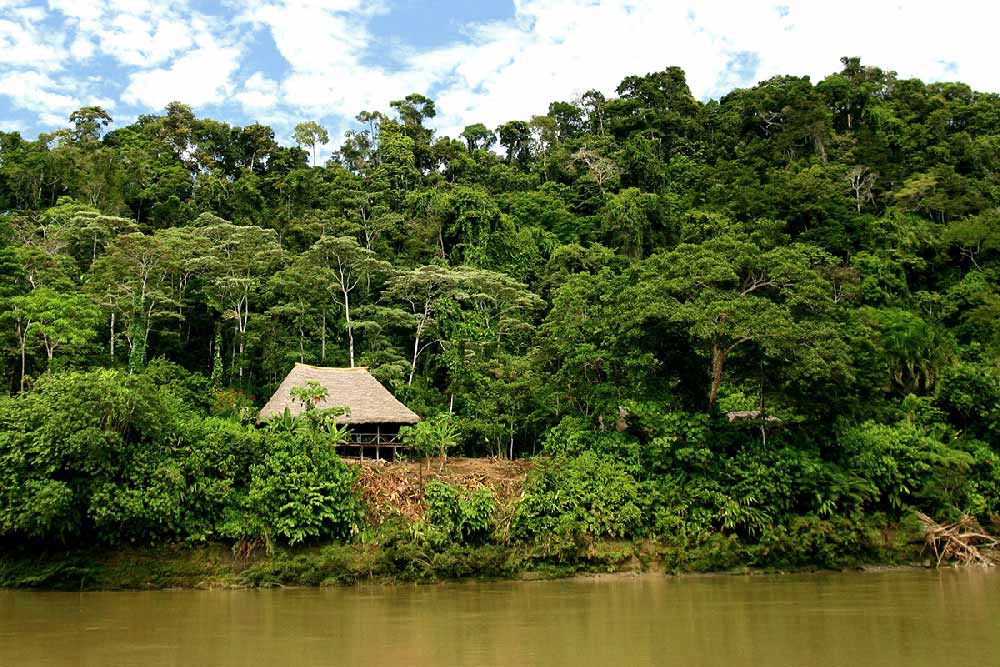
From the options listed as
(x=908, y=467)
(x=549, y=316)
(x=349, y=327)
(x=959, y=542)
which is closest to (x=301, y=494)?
(x=549, y=316)

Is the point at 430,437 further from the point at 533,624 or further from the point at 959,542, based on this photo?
the point at 959,542

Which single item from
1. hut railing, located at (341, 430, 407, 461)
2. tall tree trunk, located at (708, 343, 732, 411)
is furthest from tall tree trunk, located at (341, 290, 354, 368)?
tall tree trunk, located at (708, 343, 732, 411)

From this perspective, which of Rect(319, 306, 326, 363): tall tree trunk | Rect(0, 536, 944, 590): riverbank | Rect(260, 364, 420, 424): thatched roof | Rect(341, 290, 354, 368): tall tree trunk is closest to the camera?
Rect(0, 536, 944, 590): riverbank

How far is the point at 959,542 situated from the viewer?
1538cm

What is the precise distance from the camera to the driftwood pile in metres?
15.3

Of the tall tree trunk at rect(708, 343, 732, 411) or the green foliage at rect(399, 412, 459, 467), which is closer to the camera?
the tall tree trunk at rect(708, 343, 732, 411)

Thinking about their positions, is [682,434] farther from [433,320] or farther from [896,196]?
[896,196]

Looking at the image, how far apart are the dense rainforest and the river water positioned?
1.86 meters

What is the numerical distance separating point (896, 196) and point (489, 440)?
2176 centimetres

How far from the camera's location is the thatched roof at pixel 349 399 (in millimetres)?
18414

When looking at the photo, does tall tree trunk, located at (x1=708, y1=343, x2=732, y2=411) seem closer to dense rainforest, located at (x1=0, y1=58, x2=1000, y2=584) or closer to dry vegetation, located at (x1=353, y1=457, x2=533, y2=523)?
dense rainforest, located at (x1=0, y1=58, x2=1000, y2=584)

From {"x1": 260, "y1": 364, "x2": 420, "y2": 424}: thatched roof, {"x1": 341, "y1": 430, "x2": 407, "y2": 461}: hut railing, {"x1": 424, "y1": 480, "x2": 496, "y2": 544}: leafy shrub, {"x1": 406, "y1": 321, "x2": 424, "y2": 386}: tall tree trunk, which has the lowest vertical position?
{"x1": 424, "y1": 480, "x2": 496, "y2": 544}: leafy shrub

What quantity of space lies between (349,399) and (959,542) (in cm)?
1431

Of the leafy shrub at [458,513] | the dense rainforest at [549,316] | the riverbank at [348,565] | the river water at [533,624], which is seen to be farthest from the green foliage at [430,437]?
the river water at [533,624]
